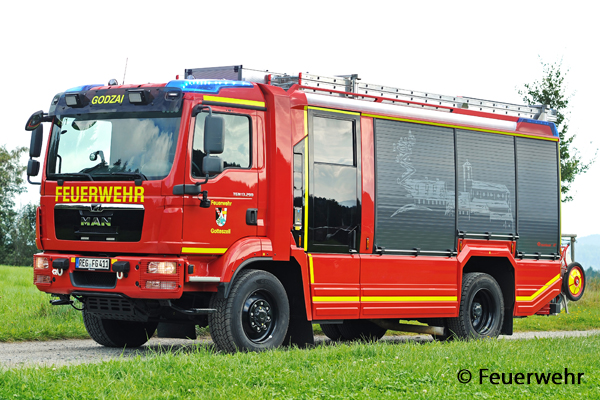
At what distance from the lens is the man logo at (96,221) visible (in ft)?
32.5

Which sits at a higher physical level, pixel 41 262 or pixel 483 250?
pixel 483 250

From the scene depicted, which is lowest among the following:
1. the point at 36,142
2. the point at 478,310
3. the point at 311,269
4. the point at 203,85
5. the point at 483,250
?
the point at 478,310

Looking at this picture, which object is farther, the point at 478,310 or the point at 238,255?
the point at 478,310

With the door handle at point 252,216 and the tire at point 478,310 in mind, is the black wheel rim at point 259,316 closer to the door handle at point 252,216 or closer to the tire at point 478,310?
the door handle at point 252,216

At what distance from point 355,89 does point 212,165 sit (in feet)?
10.3

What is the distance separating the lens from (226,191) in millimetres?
9984

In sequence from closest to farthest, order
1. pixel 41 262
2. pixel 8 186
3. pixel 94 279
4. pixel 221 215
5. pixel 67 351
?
pixel 221 215, pixel 94 279, pixel 41 262, pixel 67 351, pixel 8 186

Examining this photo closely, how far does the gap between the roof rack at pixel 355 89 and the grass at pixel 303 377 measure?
3802mm

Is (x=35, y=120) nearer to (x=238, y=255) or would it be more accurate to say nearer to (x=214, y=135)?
(x=214, y=135)

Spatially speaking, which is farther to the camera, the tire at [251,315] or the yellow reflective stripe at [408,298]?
the yellow reflective stripe at [408,298]

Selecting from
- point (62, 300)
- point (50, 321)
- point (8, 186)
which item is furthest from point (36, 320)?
point (8, 186)

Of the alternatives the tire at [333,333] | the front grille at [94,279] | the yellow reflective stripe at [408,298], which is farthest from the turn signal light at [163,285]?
the tire at [333,333]

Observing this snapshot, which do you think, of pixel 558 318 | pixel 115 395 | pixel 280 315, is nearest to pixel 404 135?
pixel 280 315

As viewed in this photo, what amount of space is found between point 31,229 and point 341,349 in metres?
60.0
